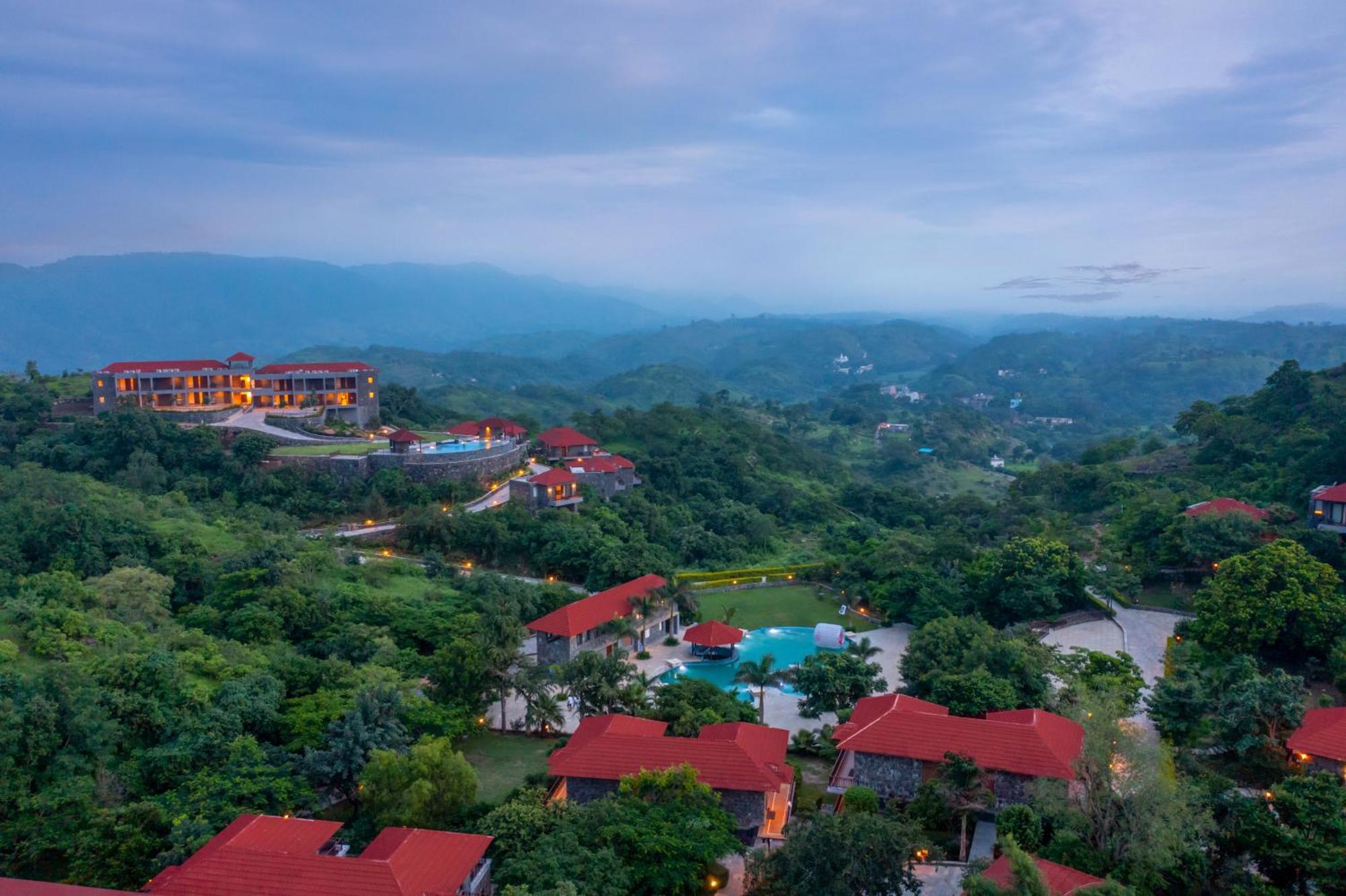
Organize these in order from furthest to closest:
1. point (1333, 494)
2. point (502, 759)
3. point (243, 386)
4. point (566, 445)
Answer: point (243, 386) → point (566, 445) → point (1333, 494) → point (502, 759)

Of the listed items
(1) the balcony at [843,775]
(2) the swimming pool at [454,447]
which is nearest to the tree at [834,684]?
(1) the balcony at [843,775]

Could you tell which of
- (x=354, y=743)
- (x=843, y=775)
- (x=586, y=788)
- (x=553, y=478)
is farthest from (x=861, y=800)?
(x=553, y=478)

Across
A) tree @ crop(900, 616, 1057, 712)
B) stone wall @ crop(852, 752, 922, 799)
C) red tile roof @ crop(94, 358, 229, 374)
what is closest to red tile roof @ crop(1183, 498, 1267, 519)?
tree @ crop(900, 616, 1057, 712)

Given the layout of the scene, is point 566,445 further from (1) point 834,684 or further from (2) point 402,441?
(1) point 834,684

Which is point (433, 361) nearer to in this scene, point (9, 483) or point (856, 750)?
point (9, 483)

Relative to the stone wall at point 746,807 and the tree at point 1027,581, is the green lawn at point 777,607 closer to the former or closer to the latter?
the tree at point 1027,581

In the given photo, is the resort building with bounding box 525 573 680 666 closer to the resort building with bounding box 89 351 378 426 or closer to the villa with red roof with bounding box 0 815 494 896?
the villa with red roof with bounding box 0 815 494 896

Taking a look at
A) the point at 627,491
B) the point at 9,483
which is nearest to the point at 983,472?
the point at 627,491
